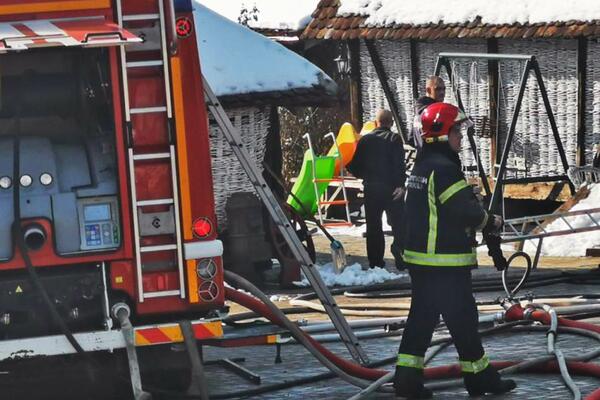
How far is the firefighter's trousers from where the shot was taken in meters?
9.49

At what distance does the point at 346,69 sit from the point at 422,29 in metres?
3.19

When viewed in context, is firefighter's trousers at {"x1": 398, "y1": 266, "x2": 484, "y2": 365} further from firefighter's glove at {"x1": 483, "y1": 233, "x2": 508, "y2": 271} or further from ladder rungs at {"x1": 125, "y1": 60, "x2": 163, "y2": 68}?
firefighter's glove at {"x1": 483, "y1": 233, "x2": 508, "y2": 271}

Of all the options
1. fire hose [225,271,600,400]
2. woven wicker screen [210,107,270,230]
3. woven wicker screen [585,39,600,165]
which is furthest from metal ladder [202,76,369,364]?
woven wicker screen [585,39,600,165]

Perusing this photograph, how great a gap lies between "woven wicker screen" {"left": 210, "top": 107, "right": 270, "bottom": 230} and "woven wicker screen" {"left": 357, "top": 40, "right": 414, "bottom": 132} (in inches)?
249

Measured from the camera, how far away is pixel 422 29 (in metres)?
22.0

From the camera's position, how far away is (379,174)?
1666 centimetres

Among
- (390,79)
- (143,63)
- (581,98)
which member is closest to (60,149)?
(143,63)

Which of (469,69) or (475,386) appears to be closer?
(475,386)

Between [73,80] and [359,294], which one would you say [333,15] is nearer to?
[359,294]

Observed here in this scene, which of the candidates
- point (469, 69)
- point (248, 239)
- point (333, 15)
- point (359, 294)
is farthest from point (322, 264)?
point (333, 15)

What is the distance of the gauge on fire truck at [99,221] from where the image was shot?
9.17 meters

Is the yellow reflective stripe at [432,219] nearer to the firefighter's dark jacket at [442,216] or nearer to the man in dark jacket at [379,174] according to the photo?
the firefighter's dark jacket at [442,216]

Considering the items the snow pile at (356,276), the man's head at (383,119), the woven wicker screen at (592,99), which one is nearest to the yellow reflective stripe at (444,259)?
the snow pile at (356,276)

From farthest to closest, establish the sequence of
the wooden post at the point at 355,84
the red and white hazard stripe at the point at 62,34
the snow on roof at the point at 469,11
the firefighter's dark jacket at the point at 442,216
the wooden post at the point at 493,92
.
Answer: the wooden post at the point at 355,84 < the wooden post at the point at 493,92 < the snow on roof at the point at 469,11 < the firefighter's dark jacket at the point at 442,216 < the red and white hazard stripe at the point at 62,34
